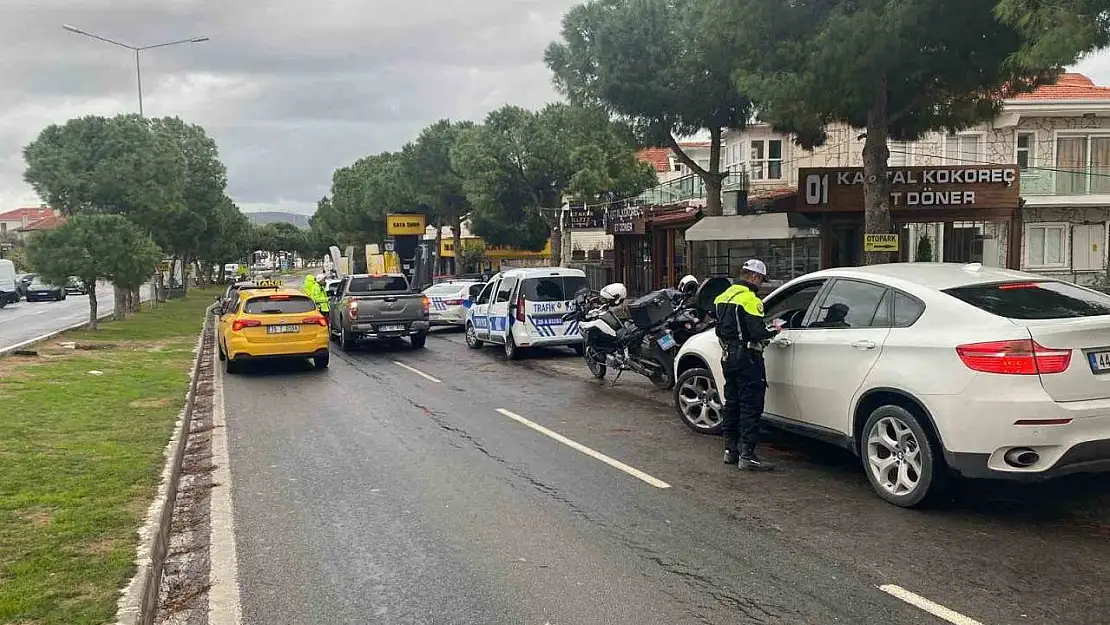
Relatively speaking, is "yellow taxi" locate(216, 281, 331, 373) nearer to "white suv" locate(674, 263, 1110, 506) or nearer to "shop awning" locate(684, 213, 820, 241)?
"white suv" locate(674, 263, 1110, 506)

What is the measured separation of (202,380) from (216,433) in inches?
231

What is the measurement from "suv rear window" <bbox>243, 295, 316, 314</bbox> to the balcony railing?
22399mm

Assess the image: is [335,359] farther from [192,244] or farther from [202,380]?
[192,244]

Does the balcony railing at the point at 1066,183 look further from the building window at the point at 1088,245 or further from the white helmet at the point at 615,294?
the white helmet at the point at 615,294

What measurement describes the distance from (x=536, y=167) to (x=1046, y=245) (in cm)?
1768

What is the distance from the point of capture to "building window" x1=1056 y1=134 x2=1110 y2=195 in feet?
92.8

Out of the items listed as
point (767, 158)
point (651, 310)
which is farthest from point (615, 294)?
point (767, 158)

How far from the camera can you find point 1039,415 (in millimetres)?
5512

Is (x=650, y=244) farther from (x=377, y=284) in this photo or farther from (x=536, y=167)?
(x=377, y=284)

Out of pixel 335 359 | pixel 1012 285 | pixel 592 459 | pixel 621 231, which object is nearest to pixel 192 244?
pixel 621 231

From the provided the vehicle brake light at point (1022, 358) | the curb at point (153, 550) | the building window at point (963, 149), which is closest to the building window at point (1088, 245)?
the building window at point (963, 149)

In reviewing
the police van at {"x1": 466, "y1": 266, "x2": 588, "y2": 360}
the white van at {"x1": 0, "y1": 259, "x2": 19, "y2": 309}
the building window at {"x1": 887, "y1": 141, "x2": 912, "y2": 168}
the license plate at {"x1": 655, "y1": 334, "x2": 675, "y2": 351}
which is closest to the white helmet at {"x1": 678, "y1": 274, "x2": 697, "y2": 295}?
the license plate at {"x1": 655, "y1": 334, "x2": 675, "y2": 351}

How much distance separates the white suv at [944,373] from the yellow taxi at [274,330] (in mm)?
10223

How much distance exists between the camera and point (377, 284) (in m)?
21.3
